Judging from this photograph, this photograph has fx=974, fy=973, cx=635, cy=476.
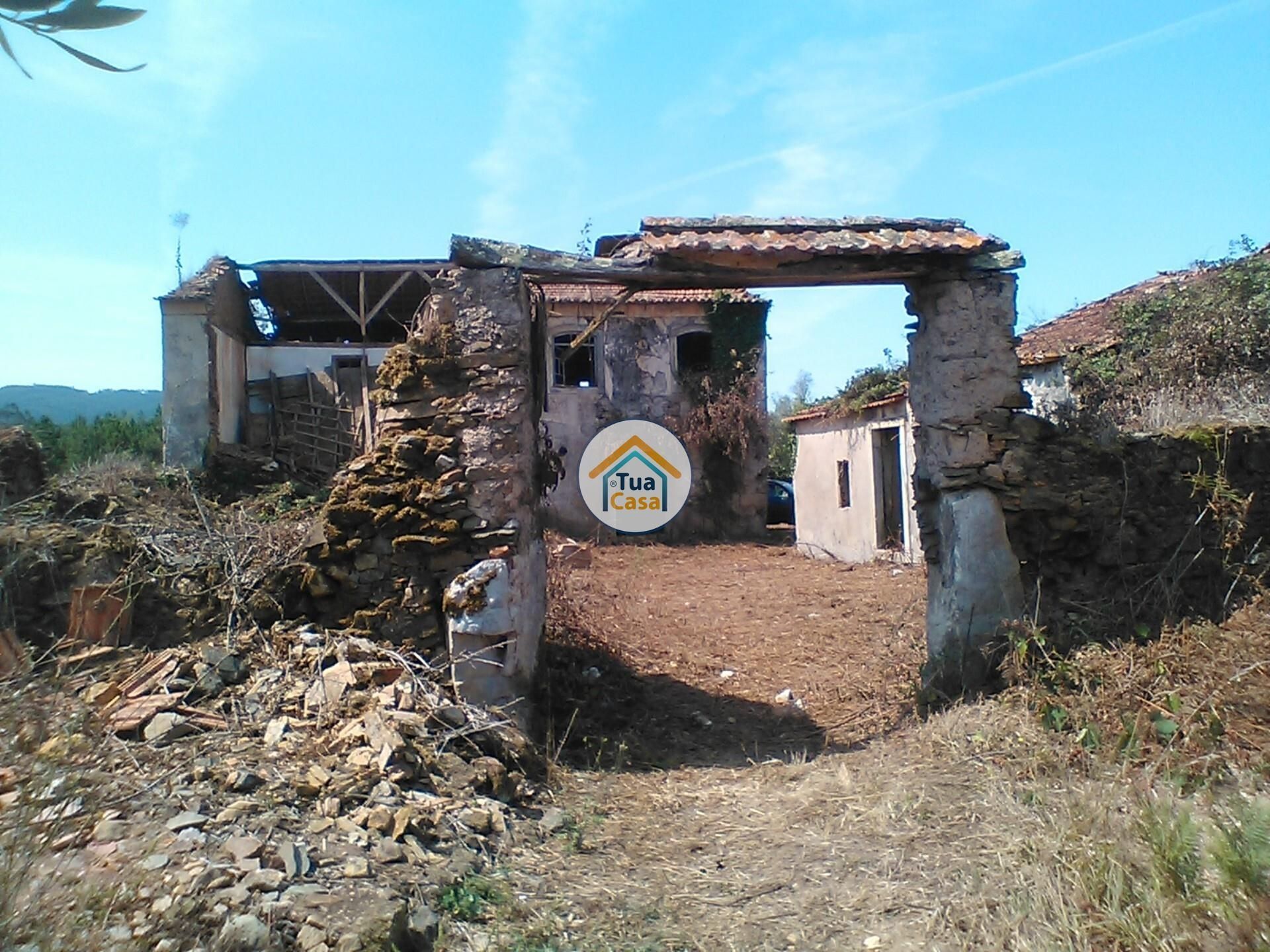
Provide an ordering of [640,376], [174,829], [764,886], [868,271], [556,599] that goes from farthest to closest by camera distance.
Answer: [640,376], [556,599], [868,271], [764,886], [174,829]

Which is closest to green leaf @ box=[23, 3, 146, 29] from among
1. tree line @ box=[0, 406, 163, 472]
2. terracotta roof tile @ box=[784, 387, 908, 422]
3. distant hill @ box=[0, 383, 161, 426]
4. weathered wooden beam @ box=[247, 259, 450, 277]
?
distant hill @ box=[0, 383, 161, 426]

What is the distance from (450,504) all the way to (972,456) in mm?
3600

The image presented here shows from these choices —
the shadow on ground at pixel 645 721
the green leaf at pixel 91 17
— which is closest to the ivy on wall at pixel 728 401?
the shadow on ground at pixel 645 721

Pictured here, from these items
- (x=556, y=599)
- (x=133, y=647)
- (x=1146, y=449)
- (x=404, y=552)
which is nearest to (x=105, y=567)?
(x=133, y=647)

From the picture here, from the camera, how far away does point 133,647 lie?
5.86 meters

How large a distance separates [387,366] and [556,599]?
3.18m

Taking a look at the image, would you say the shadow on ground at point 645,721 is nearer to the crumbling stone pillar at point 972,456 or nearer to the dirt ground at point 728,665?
the dirt ground at point 728,665

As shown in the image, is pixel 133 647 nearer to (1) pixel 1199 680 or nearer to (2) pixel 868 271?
(2) pixel 868 271

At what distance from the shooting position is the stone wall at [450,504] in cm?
636

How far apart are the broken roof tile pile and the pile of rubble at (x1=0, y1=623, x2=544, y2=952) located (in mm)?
3224

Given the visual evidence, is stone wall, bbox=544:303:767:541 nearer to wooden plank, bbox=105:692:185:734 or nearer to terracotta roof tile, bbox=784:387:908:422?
terracotta roof tile, bbox=784:387:908:422

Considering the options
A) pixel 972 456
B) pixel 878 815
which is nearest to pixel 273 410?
pixel 972 456

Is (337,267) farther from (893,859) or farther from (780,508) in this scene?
(893,859)

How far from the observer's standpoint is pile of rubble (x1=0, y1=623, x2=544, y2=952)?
3.22 metres
